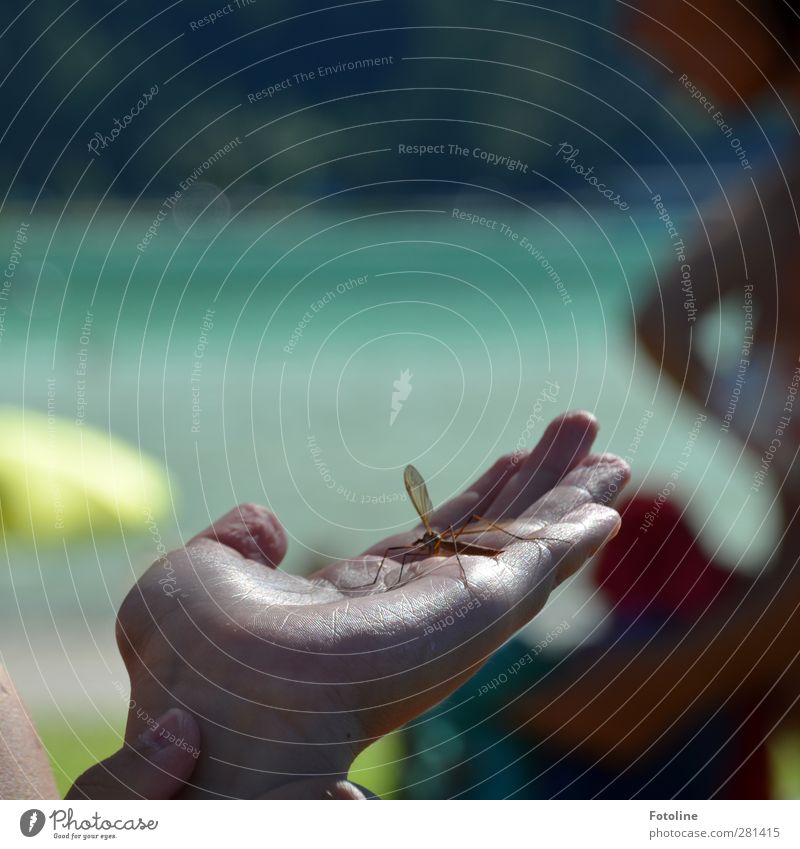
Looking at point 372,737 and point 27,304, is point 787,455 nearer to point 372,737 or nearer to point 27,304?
point 372,737

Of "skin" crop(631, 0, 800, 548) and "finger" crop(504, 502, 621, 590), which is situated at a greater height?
"skin" crop(631, 0, 800, 548)

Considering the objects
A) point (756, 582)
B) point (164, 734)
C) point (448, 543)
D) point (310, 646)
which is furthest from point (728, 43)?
point (164, 734)

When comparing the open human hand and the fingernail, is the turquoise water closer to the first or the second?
the open human hand

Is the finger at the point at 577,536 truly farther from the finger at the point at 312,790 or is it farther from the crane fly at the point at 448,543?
the finger at the point at 312,790

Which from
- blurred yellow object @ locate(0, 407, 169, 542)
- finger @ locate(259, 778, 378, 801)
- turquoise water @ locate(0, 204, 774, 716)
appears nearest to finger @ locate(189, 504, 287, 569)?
finger @ locate(259, 778, 378, 801)

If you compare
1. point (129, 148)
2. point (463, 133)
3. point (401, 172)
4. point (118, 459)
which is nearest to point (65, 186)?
point (129, 148)

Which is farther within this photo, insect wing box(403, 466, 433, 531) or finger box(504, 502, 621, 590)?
insect wing box(403, 466, 433, 531)

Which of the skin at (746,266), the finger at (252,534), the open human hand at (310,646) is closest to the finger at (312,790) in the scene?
the open human hand at (310,646)
